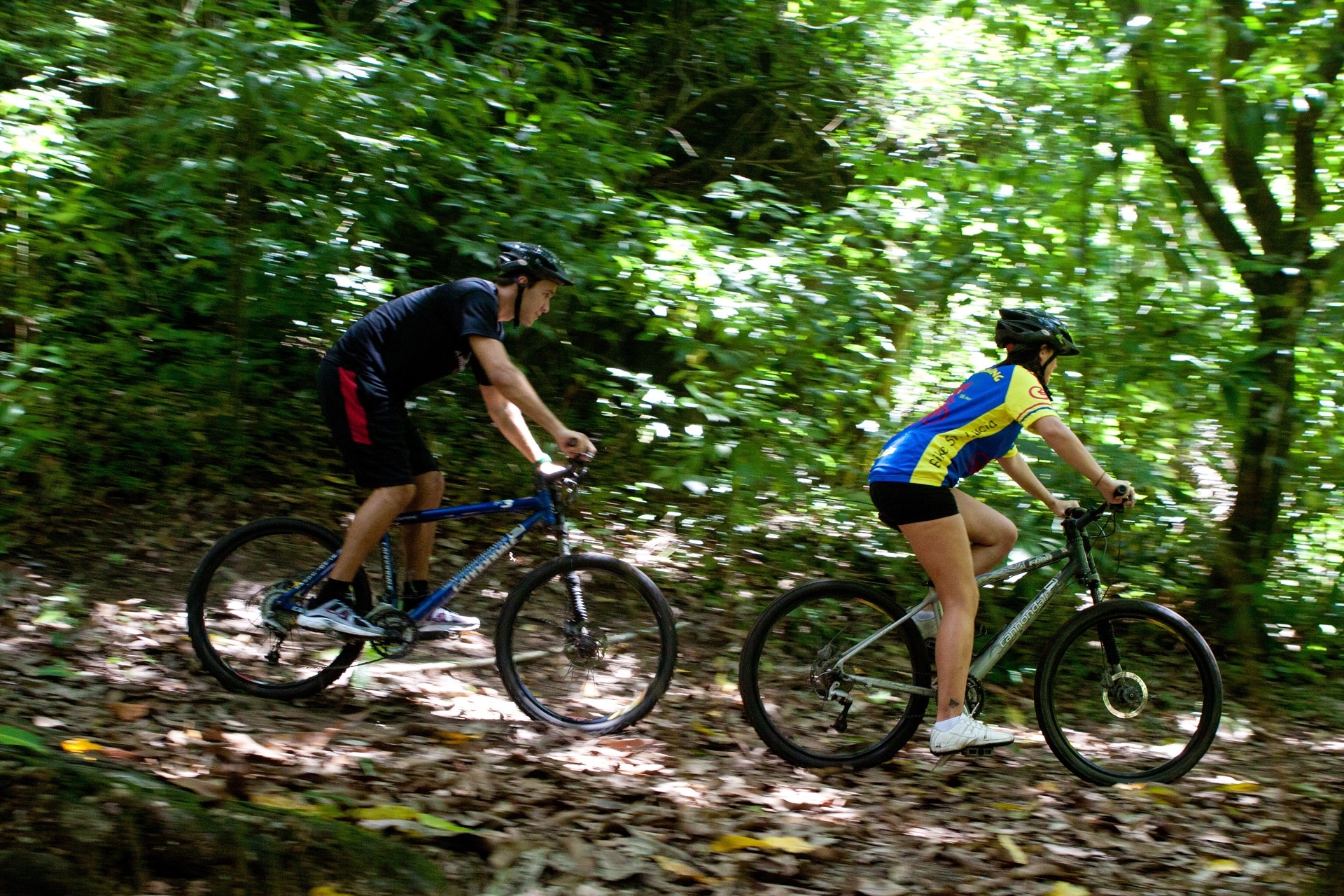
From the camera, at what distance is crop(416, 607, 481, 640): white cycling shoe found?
485cm

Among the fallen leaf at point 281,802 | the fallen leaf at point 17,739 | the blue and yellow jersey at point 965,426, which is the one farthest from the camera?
the blue and yellow jersey at point 965,426

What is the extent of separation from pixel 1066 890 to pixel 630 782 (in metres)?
1.63

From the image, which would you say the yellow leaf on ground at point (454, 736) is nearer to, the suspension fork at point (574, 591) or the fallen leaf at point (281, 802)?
the suspension fork at point (574, 591)

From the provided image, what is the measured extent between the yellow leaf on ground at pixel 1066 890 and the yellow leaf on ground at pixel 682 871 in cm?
110

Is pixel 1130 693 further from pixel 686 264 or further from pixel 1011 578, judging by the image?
pixel 686 264

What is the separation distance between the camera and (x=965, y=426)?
447 cm

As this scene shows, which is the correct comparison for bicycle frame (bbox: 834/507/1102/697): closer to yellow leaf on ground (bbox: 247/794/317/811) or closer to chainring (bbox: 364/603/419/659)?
chainring (bbox: 364/603/419/659)

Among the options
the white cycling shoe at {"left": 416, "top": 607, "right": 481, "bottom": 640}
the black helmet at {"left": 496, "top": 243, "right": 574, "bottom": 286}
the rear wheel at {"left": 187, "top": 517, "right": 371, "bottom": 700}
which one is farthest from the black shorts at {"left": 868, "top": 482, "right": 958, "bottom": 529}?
the rear wheel at {"left": 187, "top": 517, "right": 371, "bottom": 700}

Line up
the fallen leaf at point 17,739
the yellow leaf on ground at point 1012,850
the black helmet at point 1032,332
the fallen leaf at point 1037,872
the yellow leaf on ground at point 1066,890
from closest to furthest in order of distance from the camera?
the fallen leaf at point 17,739 → the yellow leaf on ground at point 1066,890 → the fallen leaf at point 1037,872 → the yellow leaf on ground at point 1012,850 → the black helmet at point 1032,332

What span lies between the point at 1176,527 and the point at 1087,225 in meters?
1.80

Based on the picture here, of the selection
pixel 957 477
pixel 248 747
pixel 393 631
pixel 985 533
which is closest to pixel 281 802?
pixel 248 747

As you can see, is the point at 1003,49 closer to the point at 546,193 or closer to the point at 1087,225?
the point at 1087,225

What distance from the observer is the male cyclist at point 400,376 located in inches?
182

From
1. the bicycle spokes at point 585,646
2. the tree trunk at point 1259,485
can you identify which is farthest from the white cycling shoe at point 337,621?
the tree trunk at point 1259,485
